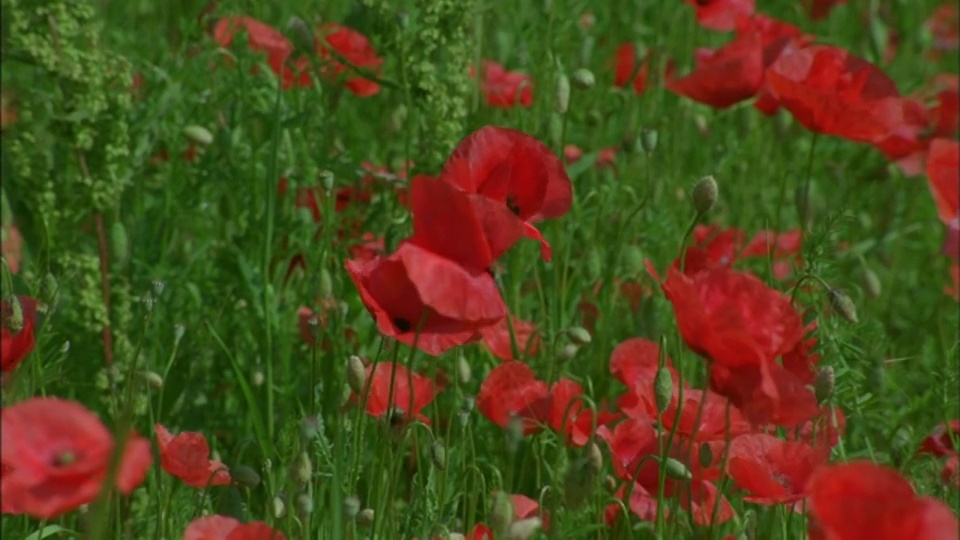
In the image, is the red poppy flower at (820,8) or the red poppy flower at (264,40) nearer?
the red poppy flower at (264,40)

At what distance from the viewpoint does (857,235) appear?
144 inches

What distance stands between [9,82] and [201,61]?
33 centimetres

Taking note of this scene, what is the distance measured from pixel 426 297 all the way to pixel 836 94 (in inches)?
44.7

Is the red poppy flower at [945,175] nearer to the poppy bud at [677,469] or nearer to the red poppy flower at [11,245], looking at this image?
the poppy bud at [677,469]

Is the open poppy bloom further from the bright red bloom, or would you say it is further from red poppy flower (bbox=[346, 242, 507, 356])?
red poppy flower (bbox=[346, 242, 507, 356])

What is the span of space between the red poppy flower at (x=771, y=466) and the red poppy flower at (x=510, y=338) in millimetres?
555

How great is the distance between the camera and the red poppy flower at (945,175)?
2666 millimetres

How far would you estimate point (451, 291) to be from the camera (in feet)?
5.25

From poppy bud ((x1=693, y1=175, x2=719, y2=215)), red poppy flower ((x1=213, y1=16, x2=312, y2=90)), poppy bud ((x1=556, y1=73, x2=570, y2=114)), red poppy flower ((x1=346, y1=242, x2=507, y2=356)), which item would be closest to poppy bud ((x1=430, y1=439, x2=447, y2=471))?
Answer: red poppy flower ((x1=346, y1=242, x2=507, y2=356))

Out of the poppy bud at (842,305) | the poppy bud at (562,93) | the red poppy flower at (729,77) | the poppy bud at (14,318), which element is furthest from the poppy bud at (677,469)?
the red poppy flower at (729,77)

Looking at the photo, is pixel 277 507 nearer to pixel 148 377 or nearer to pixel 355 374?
pixel 355 374

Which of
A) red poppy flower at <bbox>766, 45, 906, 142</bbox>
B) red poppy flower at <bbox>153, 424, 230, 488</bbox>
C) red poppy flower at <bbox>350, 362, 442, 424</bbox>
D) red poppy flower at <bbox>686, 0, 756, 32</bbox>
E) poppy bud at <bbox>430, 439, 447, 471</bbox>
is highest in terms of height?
red poppy flower at <bbox>766, 45, 906, 142</bbox>

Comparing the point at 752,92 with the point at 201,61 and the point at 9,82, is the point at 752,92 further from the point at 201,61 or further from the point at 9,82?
the point at 9,82

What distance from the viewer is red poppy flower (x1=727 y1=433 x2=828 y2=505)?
1741 mm
